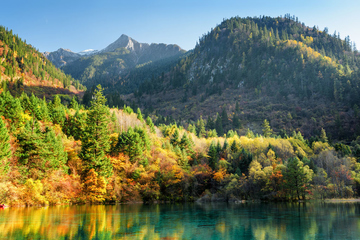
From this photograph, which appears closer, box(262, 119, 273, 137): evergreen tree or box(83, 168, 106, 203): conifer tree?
box(83, 168, 106, 203): conifer tree

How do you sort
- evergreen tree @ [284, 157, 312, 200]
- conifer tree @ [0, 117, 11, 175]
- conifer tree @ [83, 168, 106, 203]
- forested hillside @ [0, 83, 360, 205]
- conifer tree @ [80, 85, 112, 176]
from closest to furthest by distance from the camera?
1. conifer tree @ [0, 117, 11, 175]
2. forested hillside @ [0, 83, 360, 205]
3. conifer tree @ [83, 168, 106, 203]
4. conifer tree @ [80, 85, 112, 176]
5. evergreen tree @ [284, 157, 312, 200]

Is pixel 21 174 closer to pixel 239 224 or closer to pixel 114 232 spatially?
pixel 114 232

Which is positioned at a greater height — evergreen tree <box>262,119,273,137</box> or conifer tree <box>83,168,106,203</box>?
evergreen tree <box>262,119,273,137</box>

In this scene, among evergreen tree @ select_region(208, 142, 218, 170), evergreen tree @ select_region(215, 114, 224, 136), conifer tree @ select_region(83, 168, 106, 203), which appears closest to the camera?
conifer tree @ select_region(83, 168, 106, 203)

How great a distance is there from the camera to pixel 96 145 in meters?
66.2

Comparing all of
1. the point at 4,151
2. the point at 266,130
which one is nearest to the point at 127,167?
the point at 4,151

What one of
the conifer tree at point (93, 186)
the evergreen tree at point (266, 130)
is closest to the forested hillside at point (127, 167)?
the conifer tree at point (93, 186)

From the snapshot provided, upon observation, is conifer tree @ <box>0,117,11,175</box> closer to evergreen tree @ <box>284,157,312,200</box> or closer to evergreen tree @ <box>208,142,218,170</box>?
evergreen tree @ <box>208,142,218,170</box>

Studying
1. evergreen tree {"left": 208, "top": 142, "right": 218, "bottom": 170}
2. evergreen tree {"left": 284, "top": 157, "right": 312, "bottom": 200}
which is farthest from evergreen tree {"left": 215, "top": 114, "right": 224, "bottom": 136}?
evergreen tree {"left": 284, "top": 157, "right": 312, "bottom": 200}

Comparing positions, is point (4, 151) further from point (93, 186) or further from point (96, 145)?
point (93, 186)

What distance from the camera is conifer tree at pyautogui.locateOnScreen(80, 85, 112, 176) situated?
214ft

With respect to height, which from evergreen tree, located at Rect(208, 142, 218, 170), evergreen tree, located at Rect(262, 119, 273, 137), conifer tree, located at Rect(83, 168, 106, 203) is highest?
evergreen tree, located at Rect(262, 119, 273, 137)

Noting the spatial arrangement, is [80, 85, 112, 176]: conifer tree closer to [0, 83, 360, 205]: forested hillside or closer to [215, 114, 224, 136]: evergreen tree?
[0, 83, 360, 205]: forested hillside

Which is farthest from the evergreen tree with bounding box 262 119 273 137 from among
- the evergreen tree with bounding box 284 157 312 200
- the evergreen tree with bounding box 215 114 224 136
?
the evergreen tree with bounding box 284 157 312 200
